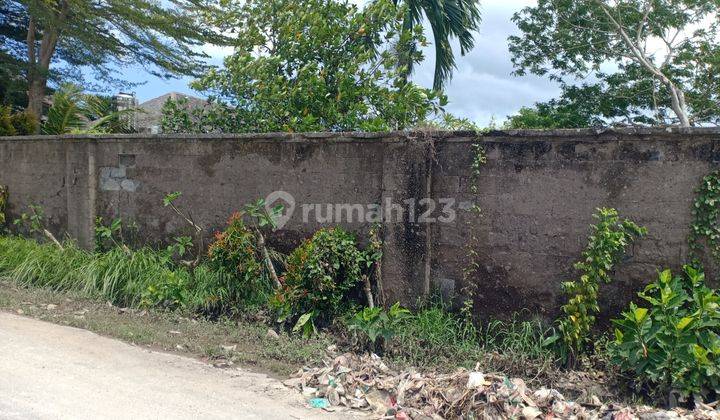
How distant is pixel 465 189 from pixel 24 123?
8245 mm

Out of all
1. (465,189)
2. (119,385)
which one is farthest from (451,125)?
(119,385)

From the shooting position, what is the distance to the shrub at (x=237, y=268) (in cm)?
600

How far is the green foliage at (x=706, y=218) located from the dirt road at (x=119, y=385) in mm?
2967

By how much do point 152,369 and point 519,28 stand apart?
12599mm

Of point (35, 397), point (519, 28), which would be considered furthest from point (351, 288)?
point (519, 28)

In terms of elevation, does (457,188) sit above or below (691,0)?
below

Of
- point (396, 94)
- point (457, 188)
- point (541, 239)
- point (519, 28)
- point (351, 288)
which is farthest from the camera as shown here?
point (519, 28)

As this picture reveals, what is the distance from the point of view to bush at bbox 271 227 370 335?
5465mm

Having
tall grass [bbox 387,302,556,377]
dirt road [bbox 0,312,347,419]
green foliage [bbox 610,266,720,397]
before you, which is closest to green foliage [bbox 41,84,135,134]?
dirt road [bbox 0,312,347,419]

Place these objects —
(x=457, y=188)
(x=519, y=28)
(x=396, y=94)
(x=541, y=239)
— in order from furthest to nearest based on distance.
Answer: (x=519, y=28) → (x=396, y=94) → (x=457, y=188) → (x=541, y=239)

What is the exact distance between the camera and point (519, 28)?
14.4 meters

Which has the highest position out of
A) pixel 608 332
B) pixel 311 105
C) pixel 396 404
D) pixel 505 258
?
pixel 311 105

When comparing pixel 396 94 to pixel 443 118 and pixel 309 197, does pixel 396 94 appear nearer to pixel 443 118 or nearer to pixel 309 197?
pixel 443 118

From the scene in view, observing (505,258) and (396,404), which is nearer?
(396,404)
